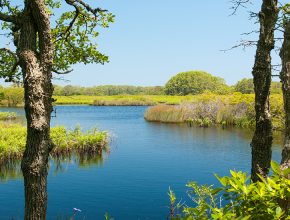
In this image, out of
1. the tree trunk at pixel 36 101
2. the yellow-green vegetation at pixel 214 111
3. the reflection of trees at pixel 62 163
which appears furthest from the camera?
the yellow-green vegetation at pixel 214 111

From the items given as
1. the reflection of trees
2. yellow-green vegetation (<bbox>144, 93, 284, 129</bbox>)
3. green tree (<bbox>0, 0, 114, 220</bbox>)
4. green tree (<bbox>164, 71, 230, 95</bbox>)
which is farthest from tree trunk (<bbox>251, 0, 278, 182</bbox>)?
green tree (<bbox>164, 71, 230, 95</bbox>)

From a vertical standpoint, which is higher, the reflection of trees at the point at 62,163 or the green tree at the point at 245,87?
the green tree at the point at 245,87

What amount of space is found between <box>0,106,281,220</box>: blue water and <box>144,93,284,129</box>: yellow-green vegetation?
1082 centimetres

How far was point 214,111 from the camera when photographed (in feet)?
134

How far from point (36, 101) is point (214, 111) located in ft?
120

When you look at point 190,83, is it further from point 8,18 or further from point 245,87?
point 8,18

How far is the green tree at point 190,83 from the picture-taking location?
135000mm

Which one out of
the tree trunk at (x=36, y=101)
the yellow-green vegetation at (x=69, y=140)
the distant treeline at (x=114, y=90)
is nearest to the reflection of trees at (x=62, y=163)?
the yellow-green vegetation at (x=69, y=140)

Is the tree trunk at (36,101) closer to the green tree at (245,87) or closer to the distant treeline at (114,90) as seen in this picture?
the green tree at (245,87)

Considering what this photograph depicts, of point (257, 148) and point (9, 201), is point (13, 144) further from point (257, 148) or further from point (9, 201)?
point (257, 148)

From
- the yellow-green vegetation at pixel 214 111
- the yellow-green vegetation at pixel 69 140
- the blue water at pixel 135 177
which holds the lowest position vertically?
the blue water at pixel 135 177

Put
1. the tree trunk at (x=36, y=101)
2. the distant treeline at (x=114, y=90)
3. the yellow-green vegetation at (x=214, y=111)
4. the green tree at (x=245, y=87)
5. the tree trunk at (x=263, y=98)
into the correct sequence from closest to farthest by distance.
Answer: the tree trunk at (x=36, y=101)
the tree trunk at (x=263, y=98)
the yellow-green vegetation at (x=214, y=111)
the green tree at (x=245, y=87)
the distant treeline at (x=114, y=90)

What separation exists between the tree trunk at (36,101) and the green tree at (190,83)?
129864mm

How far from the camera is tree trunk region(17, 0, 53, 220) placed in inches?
211
